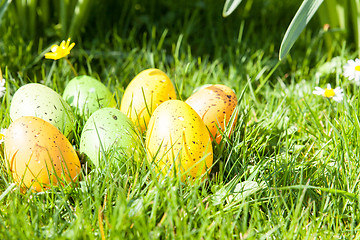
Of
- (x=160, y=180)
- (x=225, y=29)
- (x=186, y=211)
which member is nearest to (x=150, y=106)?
(x=160, y=180)

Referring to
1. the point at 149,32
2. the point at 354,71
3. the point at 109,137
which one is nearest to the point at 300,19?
the point at 354,71

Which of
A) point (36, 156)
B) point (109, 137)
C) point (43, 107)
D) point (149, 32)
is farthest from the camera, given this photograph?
point (149, 32)

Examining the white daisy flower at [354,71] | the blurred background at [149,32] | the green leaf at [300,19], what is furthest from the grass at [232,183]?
the green leaf at [300,19]

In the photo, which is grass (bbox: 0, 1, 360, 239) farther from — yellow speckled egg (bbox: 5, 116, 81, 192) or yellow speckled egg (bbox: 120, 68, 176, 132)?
yellow speckled egg (bbox: 120, 68, 176, 132)

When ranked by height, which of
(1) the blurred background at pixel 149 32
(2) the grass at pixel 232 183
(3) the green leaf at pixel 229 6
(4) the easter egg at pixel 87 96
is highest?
(3) the green leaf at pixel 229 6

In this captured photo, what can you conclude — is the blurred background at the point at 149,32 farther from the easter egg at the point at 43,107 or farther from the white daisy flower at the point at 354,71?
the easter egg at the point at 43,107

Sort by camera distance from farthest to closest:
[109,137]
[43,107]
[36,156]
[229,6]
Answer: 1. [229,6]
2. [43,107]
3. [109,137]
4. [36,156]

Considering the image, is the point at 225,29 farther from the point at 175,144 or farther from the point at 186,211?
the point at 186,211

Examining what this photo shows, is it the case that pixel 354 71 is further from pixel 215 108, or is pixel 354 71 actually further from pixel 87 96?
pixel 87 96
